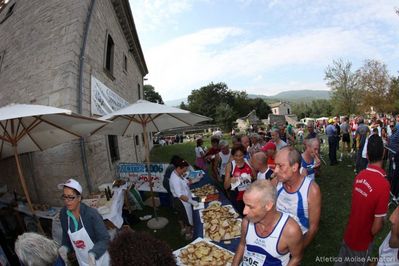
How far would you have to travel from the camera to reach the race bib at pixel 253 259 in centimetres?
224

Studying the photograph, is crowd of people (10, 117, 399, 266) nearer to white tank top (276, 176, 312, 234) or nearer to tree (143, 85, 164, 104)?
white tank top (276, 176, 312, 234)

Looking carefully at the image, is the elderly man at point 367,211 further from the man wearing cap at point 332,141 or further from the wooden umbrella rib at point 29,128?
the man wearing cap at point 332,141

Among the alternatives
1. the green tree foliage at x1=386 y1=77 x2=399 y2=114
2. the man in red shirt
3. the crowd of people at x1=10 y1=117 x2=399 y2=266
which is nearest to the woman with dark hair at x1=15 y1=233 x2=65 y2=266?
the crowd of people at x1=10 y1=117 x2=399 y2=266

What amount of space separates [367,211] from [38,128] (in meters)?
5.23

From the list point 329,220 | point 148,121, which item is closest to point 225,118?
point 148,121

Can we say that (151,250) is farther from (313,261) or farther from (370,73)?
(370,73)

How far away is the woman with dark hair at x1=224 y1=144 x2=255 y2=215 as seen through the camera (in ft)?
16.7

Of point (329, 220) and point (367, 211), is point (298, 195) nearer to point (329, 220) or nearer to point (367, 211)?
point (367, 211)

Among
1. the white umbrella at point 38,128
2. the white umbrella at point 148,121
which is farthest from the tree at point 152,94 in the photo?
the white umbrella at point 38,128

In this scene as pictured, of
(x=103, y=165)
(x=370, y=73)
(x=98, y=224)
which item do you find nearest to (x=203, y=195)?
(x=98, y=224)

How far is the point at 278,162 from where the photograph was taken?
9.45 ft

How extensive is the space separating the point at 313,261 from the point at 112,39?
10566 millimetres

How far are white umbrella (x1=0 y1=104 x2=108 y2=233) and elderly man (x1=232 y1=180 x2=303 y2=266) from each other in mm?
2892

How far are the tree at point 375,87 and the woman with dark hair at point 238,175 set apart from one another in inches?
1615
